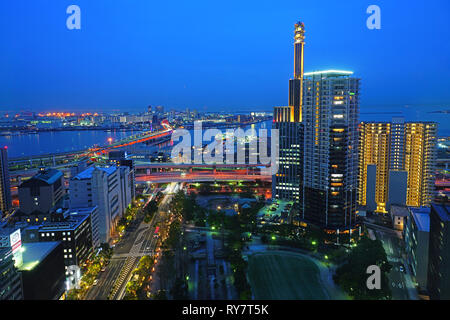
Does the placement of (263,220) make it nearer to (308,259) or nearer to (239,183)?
(308,259)

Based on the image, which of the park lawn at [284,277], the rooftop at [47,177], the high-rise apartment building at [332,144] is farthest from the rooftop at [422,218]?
the rooftop at [47,177]

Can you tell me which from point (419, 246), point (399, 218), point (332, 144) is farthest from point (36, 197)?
point (399, 218)

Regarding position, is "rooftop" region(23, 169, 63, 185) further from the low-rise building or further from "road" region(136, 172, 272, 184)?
the low-rise building

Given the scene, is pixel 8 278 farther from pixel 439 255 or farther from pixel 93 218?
pixel 439 255

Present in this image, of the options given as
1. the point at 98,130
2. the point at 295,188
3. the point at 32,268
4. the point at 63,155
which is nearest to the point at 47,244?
the point at 32,268

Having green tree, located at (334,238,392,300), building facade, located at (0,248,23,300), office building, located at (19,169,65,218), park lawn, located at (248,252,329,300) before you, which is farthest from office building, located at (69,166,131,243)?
green tree, located at (334,238,392,300)

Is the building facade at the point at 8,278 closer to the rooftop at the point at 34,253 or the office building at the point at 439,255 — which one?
the rooftop at the point at 34,253
